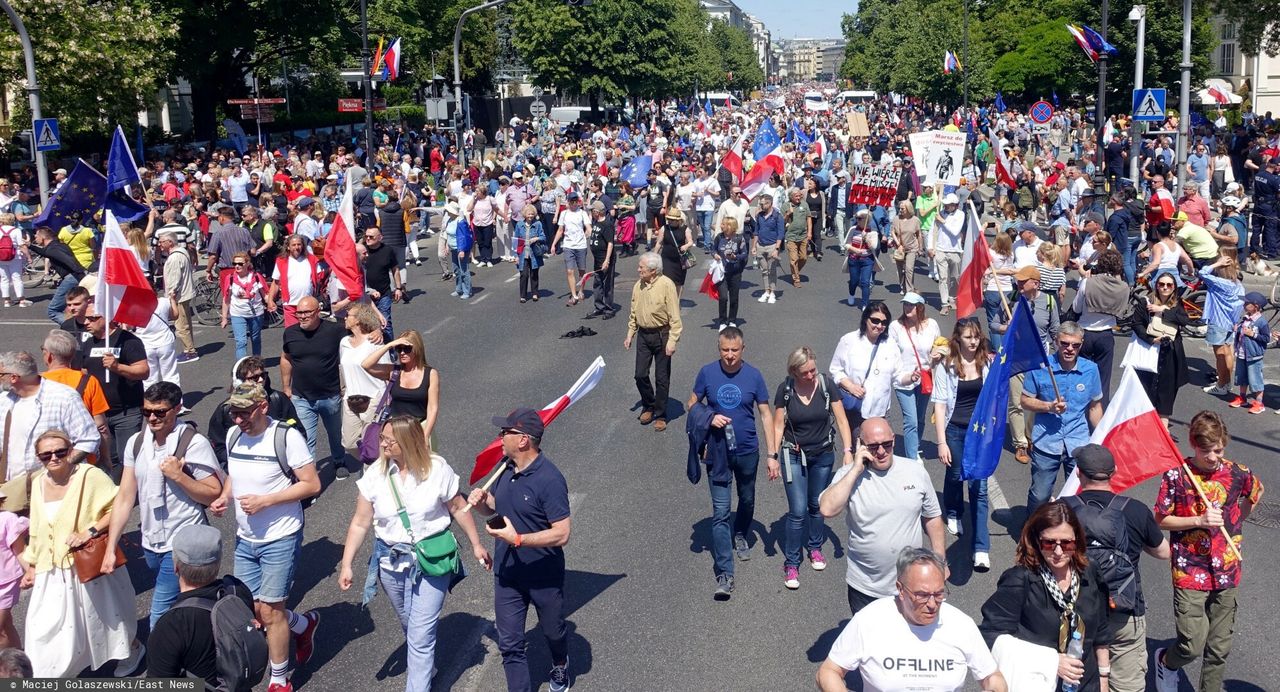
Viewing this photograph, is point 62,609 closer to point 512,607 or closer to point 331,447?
point 512,607

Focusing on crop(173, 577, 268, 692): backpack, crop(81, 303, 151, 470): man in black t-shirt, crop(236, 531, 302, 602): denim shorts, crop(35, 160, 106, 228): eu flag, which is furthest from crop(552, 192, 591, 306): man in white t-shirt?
crop(173, 577, 268, 692): backpack

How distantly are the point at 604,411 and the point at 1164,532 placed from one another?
6.72 meters

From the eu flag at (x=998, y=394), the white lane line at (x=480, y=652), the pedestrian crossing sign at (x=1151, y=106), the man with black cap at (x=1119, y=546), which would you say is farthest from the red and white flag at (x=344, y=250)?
the pedestrian crossing sign at (x=1151, y=106)

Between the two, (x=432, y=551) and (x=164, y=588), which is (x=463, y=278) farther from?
(x=432, y=551)

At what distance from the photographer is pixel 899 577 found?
4676mm

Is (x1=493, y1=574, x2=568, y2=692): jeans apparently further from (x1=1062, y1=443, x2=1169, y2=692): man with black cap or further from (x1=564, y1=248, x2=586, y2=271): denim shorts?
(x1=564, y1=248, x2=586, y2=271): denim shorts

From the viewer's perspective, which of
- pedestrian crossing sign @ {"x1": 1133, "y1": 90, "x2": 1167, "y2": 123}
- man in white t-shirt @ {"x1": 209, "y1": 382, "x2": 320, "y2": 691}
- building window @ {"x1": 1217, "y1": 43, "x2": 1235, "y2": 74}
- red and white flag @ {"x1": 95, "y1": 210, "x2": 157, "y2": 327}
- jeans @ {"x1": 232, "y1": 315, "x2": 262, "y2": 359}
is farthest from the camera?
building window @ {"x1": 1217, "y1": 43, "x2": 1235, "y2": 74}

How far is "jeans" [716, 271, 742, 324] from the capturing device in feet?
50.0

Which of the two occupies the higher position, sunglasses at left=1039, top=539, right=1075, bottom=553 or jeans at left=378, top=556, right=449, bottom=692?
sunglasses at left=1039, top=539, right=1075, bottom=553

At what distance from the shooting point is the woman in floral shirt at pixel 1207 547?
594cm

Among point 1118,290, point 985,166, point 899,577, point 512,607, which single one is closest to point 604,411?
point 1118,290

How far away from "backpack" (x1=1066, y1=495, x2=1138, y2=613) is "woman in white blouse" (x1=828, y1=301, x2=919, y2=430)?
10.1 ft

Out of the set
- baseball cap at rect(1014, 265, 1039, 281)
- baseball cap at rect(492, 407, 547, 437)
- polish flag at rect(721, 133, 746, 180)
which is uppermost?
polish flag at rect(721, 133, 746, 180)

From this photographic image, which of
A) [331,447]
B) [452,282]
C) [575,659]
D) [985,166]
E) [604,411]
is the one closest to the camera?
[575,659]
